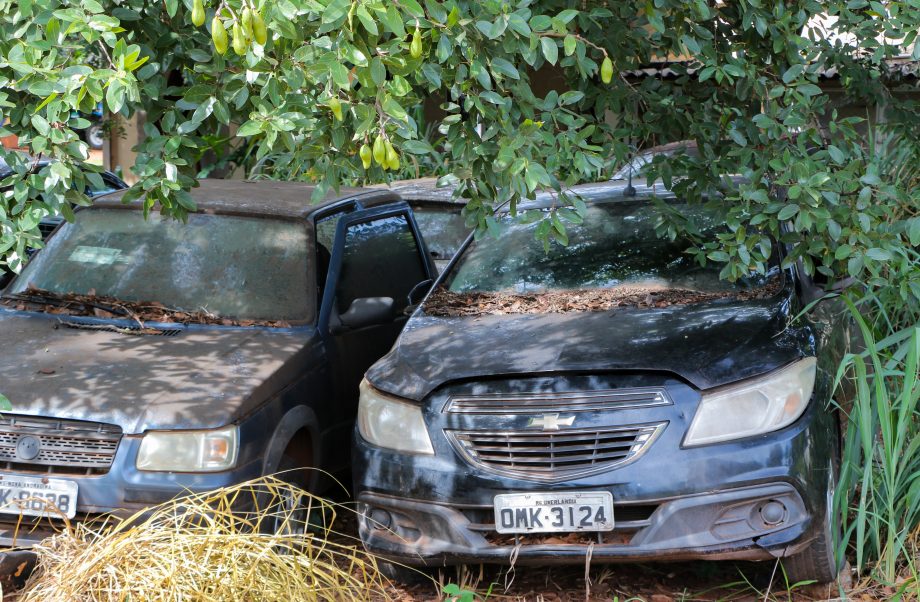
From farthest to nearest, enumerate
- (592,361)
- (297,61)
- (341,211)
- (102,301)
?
(341,211) → (102,301) → (592,361) → (297,61)

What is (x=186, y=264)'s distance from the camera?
5.59 m

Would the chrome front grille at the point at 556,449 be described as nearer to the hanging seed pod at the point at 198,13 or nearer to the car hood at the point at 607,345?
the car hood at the point at 607,345

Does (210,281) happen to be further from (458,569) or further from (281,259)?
(458,569)

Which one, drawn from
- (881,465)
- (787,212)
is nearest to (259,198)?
→ (787,212)

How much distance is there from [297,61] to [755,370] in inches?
78.5

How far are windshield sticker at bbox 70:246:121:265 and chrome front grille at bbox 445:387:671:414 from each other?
7.64 feet

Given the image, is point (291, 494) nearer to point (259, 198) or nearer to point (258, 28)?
point (259, 198)

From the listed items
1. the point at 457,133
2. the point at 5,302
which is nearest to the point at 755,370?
the point at 457,133

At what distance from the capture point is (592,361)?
4.19 meters

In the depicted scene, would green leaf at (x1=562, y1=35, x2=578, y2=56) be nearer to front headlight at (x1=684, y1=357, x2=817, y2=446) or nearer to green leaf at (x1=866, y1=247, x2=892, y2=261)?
front headlight at (x1=684, y1=357, x2=817, y2=446)

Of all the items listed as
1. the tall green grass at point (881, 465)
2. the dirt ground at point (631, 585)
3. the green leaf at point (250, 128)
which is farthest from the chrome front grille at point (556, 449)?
the green leaf at point (250, 128)

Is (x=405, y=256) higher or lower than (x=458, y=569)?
higher

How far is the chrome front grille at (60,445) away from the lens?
14.3ft

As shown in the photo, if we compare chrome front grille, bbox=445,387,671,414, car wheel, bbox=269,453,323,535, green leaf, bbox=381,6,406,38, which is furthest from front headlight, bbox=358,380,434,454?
green leaf, bbox=381,6,406,38
